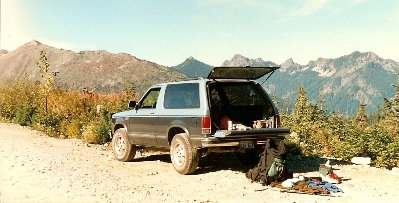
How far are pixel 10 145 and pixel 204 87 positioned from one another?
5.75 m

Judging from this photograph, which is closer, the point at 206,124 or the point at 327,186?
the point at 327,186

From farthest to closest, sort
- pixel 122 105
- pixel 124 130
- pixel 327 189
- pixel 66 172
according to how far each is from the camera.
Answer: pixel 122 105
pixel 124 130
pixel 66 172
pixel 327 189

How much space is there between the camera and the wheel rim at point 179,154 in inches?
348

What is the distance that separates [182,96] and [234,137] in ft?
5.06

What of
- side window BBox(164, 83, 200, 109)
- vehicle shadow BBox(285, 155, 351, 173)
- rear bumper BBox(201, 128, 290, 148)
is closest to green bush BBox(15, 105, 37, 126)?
side window BBox(164, 83, 200, 109)

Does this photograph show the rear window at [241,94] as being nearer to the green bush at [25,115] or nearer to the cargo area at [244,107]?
the cargo area at [244,107]

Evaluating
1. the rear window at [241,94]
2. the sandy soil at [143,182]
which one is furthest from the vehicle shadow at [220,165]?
the rear window at [241,94]

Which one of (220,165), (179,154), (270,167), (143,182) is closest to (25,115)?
(220,165)

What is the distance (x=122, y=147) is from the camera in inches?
431

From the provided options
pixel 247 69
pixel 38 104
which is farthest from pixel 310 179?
pixel 38 104

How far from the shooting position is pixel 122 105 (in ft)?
53.6

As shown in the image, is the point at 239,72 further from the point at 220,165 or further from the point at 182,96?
the point at 220,165

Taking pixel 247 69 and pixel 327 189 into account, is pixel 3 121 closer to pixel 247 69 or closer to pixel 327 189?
pixel 247 69

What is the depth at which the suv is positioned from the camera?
8328mm
